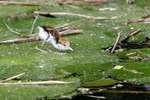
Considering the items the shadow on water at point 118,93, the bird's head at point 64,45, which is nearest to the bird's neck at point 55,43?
the bird's head at point 64,45

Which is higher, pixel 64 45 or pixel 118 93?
pixel 64 45

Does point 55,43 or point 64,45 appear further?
point 55,43

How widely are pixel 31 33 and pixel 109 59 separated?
196cm

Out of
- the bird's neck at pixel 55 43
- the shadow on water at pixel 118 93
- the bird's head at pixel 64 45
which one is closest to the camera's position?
the shadow on water at pixel 118 93

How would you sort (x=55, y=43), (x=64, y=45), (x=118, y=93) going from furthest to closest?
(x=55, y=43)
(x=64, y=45)
(x=118, y=93)

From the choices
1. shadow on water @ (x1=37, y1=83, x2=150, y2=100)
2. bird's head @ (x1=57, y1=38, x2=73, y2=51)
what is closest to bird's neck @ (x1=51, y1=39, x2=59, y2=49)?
bird's head @ (x1=57, y1=38, x2=73, y2=51)

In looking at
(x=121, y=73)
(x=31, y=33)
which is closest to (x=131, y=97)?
(x=121, y=73)

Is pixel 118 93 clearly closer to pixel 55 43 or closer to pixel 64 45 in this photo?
pixel 64 45

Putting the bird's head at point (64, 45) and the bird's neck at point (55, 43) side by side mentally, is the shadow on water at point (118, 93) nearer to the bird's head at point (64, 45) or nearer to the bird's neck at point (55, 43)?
the bird's head at point (64, 45)

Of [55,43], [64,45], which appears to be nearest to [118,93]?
[64,45]

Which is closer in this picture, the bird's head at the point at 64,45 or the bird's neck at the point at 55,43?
the bird's head at the point at 64,45

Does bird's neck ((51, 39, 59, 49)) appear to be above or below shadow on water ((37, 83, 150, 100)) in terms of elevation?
above

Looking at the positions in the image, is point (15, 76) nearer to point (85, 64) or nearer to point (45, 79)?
point (45, 79)

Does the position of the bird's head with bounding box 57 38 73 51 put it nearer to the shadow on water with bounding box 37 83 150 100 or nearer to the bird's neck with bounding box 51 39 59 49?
the bird's neck with bounding box 51 39 59 49
